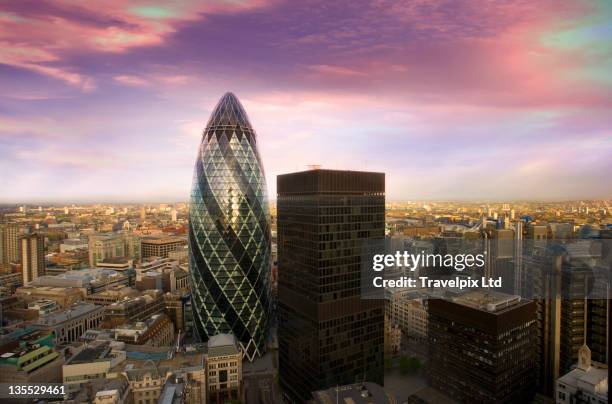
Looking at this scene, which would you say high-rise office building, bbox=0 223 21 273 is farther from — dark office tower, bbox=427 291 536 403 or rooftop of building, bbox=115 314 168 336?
dark office tower, bbox=427 291 536 403

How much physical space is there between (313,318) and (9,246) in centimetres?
10637

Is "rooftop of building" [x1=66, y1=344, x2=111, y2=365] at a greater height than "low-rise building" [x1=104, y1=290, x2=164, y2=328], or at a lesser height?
greater

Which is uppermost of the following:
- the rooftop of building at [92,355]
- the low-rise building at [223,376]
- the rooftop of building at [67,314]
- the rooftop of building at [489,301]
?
the rooftop of building at [489,301]

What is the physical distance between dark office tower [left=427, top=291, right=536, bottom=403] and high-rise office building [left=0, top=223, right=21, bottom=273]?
114 meters

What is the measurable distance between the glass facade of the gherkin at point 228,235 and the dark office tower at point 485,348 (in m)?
32.4

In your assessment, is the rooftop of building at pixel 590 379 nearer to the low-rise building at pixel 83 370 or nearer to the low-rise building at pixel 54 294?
the low-rise building at pixel 83 370

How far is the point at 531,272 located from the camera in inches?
2699

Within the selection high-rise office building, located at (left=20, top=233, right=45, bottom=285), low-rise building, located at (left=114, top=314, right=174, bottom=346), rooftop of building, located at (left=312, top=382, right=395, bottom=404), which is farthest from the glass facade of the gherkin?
high-rise office building, located at (left=20, top=233, right=45, bottom=285)

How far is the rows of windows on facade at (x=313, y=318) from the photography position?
4994 cm

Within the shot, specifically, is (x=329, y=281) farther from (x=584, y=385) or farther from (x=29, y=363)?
(x=29, y=363)

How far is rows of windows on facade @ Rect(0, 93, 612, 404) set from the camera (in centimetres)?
4994

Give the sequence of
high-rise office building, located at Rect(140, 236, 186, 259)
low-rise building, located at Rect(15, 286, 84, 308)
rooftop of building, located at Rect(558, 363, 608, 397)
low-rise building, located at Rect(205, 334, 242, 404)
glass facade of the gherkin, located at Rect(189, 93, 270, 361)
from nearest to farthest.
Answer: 1. rooftop of building, located at Rect(558, 363, 608, 397)
2. low-rise building, located at Rect(205, 334, 242, 404)
3. glass facade of the gherkin, located at Rect(189, 93, 270, 361)
4. low-rise building, located at Rect(15, 286, 84, 308)
5. high-rise office building, located at Rect(140, 236, 186, 259)

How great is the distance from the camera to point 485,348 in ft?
161

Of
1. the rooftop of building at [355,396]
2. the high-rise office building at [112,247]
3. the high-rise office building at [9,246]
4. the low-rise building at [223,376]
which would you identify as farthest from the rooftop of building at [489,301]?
the high-rise office building at [112,247]
